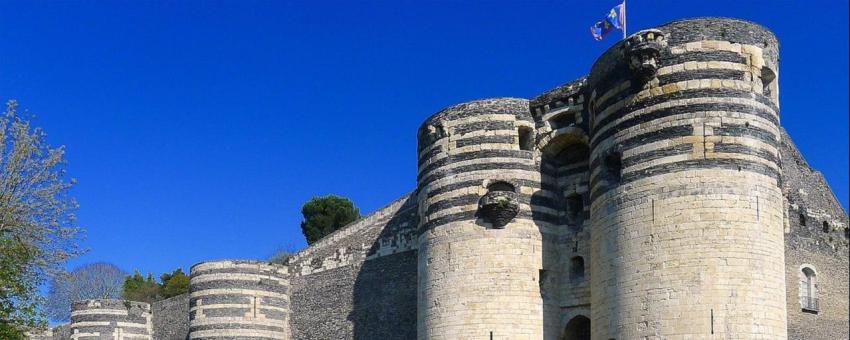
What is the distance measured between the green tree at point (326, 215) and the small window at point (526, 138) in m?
30.5

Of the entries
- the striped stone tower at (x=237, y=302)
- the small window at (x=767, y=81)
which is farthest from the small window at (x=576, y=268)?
the striped stone tower at (x=237, y=302)

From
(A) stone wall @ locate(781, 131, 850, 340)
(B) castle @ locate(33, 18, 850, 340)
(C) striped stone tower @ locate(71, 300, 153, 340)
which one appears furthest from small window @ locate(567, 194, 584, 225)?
(C) striped stone tower @ locate(71, 300, 153, 340)

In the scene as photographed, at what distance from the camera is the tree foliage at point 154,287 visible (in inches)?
2237

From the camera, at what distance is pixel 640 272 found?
63.6 ft

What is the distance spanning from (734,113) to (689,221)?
2260mm

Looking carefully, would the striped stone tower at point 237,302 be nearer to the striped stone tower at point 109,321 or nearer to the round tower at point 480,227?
the striped stone tower at point 109,321

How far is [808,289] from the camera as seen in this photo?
23.9 m

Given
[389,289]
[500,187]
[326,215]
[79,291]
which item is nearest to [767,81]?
[500,187]

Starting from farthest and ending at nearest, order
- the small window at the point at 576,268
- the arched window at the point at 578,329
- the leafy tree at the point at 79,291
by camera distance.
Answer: the leafy tree at the point at 79,291
the small window at the point at 576,268
the arched window at the point at 578,329

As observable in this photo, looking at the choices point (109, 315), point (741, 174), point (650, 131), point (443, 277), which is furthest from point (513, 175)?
point (109, 315)

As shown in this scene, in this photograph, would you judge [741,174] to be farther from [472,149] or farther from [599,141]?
[472,149]

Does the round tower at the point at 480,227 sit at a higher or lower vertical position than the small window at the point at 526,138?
lower

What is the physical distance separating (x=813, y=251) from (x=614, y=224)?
273 inches

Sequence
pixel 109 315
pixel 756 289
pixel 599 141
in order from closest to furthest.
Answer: pixel 756 289
pixel 599 141
pixel 109 315
